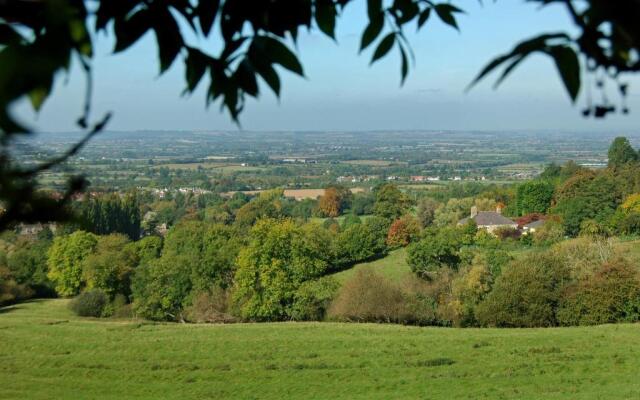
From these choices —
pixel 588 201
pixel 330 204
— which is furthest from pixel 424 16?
pixel 330 204

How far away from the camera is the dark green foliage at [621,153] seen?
5428 cm

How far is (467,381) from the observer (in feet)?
59.6

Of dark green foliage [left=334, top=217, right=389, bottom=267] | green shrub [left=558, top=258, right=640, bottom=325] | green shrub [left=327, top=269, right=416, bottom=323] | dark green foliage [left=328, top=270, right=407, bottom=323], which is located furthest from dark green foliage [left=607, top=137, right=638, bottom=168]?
dark green foliage [left=328, top=270, right=407, bottom=323]

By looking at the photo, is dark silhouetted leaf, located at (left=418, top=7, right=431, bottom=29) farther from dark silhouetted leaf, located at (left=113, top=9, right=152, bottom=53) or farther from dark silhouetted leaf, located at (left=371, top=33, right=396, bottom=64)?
dark silhouetted leaf, located at (left=113, top=9, right=152, bottom=53)

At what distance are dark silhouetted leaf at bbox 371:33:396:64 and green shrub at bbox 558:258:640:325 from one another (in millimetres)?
27842

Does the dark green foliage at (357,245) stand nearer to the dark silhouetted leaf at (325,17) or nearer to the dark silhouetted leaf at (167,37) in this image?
the dark silhouetted leaf at (325,17)

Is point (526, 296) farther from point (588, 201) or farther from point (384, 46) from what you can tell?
point (384, 46)

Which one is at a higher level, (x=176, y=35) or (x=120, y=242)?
(x=176, y=35)

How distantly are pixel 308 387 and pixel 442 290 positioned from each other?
1424 centimetres

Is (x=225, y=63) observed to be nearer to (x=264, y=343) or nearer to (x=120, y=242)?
(x=264, y=343)

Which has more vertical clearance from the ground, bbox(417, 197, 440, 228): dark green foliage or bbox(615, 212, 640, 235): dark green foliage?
bbox(615, 212, 640, 235): dark green foliage

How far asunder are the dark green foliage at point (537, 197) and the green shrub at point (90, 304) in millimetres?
32890

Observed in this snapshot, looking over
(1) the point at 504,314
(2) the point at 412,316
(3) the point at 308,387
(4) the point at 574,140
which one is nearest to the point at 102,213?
(2) the point at 412,316

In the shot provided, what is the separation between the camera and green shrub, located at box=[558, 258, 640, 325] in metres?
26.9
